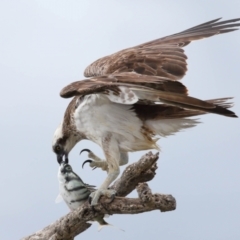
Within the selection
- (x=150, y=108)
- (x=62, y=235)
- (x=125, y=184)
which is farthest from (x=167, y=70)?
(x=62, y=235)

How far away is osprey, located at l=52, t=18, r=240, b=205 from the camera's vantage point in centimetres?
903

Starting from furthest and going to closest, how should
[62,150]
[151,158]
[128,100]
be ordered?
[62,150] → [151,158] → [128,100]

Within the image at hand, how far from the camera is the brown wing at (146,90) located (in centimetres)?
878

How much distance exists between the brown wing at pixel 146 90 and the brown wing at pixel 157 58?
3.11 feet

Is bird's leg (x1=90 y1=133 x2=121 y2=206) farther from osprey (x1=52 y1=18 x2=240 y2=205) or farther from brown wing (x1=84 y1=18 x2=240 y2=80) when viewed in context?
brown wing (x1=84 y1=18 x2=240 y2=80)

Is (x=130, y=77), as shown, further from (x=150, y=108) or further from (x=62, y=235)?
(x=62, y=235)

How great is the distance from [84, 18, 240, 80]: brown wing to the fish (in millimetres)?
1330

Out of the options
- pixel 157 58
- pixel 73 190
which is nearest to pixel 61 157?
pixel 73 190

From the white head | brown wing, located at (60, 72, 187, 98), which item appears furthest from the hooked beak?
brown wing, located at (60, 72, 187, 98)

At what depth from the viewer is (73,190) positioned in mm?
9859

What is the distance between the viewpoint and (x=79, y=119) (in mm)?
10117

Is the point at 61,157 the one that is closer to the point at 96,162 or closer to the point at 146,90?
the point at 96,162

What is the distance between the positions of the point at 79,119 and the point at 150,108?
81cm

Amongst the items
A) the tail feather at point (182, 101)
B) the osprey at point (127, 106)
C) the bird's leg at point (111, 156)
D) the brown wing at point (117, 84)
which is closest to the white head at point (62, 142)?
the osprey at point (127, 106)
